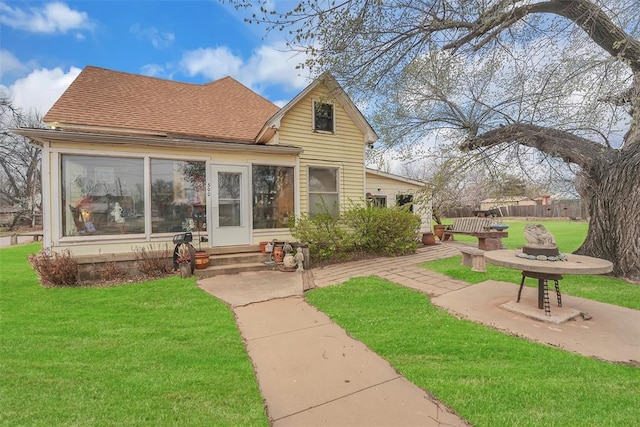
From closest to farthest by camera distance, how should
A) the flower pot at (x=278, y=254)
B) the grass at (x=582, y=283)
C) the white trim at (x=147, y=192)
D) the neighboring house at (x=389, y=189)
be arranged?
the grass at (x=582, y=283) < the white trim at (x=147, y=192) < the flower pot at (x=278, y=254) < the neighboring house at (x=389, y=189)

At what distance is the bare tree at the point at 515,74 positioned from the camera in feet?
15.3

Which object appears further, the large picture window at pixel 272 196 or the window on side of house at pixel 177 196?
the large picture window at pixel 272 196

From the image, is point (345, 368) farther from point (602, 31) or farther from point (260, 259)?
point (602, 31)

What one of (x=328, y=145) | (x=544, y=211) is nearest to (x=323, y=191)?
(x=328, y=145)

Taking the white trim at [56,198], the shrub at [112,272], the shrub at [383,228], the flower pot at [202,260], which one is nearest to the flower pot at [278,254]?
the flower pot at [202,260]

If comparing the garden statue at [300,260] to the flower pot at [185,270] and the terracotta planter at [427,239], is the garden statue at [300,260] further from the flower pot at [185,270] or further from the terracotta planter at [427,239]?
the terracotta planter at [427,239]

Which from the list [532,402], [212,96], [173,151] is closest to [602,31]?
[532,402]

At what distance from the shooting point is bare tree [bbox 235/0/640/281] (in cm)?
466

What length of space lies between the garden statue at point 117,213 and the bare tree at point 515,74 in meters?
5.43

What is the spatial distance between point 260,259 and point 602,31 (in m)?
8.47

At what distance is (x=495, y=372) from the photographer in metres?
2.85

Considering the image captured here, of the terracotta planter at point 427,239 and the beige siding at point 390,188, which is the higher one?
the beige siding at point 390,188

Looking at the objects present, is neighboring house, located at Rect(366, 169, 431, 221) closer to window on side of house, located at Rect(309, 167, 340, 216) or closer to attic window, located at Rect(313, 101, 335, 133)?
window on side of house, located at Rect(309, 167, 340, 216)

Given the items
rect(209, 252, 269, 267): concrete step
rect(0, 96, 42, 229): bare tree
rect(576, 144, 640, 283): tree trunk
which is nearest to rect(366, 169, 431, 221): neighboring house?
rect(576, 144, 640, 283): tree trunk
